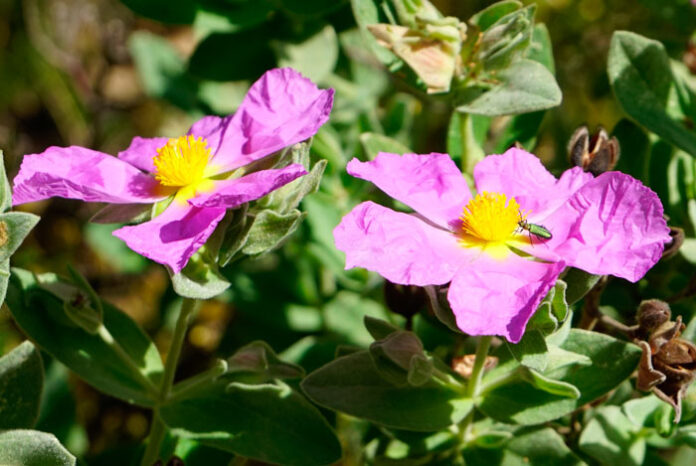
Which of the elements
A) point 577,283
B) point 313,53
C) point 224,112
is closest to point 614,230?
point 577,283

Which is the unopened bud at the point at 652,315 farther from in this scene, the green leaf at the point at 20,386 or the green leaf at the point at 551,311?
the green leaf at the point at 20,386

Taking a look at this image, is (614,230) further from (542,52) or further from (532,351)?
(542,52)

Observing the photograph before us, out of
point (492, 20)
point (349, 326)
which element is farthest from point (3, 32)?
point (492, 20)

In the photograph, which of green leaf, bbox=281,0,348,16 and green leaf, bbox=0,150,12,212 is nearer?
green leaf, bbox=0,150,12,212

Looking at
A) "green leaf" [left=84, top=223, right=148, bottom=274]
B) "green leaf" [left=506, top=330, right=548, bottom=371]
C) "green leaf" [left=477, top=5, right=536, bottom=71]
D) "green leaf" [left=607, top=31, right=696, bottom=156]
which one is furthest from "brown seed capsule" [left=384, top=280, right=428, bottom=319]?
"green leaf" [left=84, top=223, right=148, bottom=274]

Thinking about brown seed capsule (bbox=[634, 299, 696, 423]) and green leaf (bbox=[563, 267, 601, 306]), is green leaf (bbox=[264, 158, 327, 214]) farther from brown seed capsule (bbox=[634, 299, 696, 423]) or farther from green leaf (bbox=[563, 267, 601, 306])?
brown seed capsule (bbox=[634, 299, 696, 423])
